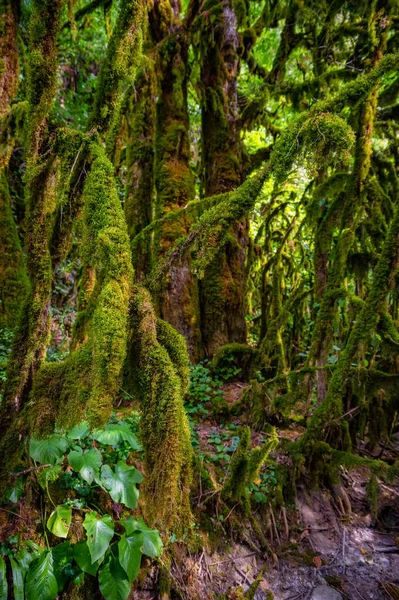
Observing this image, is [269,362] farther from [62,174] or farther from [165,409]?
[62,174]

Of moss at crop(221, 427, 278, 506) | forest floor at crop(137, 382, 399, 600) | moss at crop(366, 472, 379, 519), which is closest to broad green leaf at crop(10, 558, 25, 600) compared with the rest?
forest floor at crop(137, 382, 399, 600)

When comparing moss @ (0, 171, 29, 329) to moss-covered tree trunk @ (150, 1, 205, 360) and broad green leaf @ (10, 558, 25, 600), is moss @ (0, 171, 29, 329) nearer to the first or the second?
moss-covered tree trunk @ (150, 1, 205, 360)

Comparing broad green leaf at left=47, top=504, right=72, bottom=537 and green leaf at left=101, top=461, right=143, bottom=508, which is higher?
green leaf at left=101, top=461, right=143, bottom=508

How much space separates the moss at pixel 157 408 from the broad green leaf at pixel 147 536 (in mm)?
407

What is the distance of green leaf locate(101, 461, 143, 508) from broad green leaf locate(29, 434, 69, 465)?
0.34 m

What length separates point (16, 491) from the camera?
210 centimetres

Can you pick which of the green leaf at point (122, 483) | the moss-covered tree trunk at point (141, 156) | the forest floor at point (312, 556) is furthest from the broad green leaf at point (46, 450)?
the moss-covered tree trunk at point (141, 156)

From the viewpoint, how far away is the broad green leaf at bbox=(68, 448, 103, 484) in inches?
81.7

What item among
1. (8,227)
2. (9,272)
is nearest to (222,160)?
(8,227)

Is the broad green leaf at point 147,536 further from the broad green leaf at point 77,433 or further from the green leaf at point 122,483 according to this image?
the broad green leaf at point 77,433

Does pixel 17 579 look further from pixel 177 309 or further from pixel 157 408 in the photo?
pixel 177 309

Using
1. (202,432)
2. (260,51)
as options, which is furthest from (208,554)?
(260,51)

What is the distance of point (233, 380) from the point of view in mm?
5219

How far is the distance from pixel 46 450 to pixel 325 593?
8.68 ft
